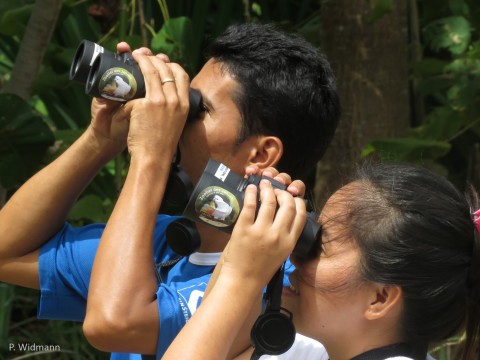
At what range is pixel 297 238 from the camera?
1.89m

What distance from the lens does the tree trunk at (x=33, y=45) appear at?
11.8 ft

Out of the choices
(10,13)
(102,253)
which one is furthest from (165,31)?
(102,253)

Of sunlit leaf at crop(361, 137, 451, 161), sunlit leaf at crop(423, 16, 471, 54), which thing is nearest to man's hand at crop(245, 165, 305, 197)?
sunlit leaf at crop(361, 137, 451, 161)

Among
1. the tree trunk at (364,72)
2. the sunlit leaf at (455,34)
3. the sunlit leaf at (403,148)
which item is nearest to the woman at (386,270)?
the sunlit leaf at (403,148)

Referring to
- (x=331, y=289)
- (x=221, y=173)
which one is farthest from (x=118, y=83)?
(x=331, y=289)

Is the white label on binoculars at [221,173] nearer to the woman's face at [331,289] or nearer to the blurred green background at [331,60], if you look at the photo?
the woman's face at [331,289]

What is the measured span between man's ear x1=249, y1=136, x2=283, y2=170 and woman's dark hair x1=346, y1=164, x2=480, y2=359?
A: 13.3 inches

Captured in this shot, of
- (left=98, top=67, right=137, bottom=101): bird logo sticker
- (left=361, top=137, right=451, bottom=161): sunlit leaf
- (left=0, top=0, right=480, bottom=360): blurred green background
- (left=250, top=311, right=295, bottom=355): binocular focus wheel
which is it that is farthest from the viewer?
(left=0, top=0, right=480, bottom=360): blurred green background

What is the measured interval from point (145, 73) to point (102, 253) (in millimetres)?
418

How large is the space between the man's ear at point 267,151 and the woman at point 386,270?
13.6 inches

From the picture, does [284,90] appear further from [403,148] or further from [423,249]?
[403,148]

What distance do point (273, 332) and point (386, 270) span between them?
0.25 metres

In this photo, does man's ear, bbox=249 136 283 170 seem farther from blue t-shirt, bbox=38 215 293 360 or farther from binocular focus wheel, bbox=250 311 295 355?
binocular focus wheel, bbox=250 311 295 355

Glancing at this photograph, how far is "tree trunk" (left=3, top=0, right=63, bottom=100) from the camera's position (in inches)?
141
